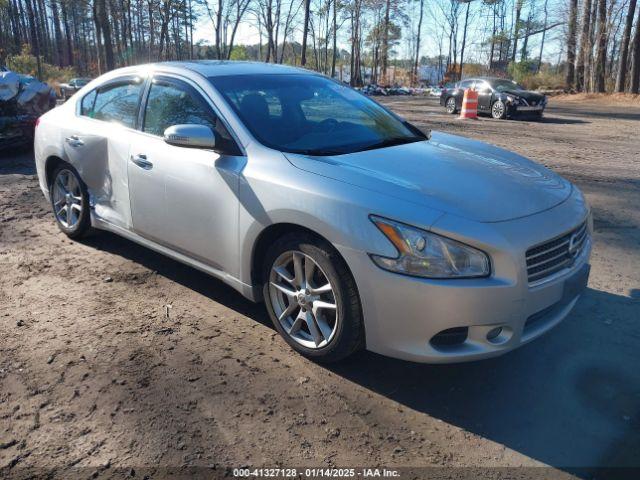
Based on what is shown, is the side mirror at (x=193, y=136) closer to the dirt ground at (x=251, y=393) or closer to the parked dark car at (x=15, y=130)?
the dirt ground at (x=251, y=393)

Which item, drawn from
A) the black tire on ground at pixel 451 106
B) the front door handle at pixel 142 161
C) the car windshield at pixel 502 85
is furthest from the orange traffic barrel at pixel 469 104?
the front door handle at pixel 142 161

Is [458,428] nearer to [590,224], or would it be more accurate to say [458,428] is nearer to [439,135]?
[590,224]

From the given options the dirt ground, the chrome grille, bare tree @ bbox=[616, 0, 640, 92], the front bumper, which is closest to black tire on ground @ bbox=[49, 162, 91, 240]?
the dirt ground

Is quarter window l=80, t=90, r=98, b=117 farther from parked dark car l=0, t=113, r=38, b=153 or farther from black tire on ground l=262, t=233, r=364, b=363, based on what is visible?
parked dark car l=0, t=113, r=38, b=153

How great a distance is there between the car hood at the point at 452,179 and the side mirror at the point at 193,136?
1.61 feet

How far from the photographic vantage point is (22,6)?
60812 mm

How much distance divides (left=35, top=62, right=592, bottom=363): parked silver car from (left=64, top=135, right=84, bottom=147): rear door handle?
23mm

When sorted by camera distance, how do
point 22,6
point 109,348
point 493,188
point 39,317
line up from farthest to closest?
point 22,6 < point 39,317 < point 109,348 < point 493,188

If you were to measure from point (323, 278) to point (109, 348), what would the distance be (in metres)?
1.37

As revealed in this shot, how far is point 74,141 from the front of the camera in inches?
177

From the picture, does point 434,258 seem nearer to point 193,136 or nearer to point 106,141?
point 193,136

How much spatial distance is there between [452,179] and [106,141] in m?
2.69

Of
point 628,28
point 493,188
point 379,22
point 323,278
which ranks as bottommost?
point 323,278

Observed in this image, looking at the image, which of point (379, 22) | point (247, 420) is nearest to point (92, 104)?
point (247, 420)
